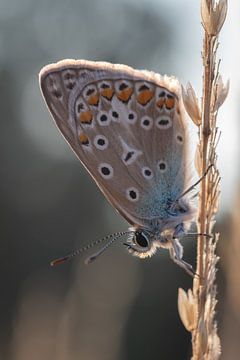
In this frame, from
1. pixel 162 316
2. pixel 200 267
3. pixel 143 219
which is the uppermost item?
pixel 162 316

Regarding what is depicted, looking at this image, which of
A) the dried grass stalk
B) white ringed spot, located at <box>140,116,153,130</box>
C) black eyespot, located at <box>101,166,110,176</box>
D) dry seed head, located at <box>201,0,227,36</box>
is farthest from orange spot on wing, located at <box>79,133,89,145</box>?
dry seed head, located at <box>201,0,227,36</box>

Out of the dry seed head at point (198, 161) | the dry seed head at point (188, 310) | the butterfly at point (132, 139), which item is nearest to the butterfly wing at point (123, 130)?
the butterfly at point (132, 139)

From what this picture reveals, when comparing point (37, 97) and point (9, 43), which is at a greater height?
point (9, 43)

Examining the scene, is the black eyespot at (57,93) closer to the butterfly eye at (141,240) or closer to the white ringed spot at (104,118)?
the white ringed spot at (104,118)

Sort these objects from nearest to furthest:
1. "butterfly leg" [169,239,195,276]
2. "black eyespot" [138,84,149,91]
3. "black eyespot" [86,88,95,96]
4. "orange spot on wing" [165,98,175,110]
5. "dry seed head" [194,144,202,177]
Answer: "dry seed head" [194,144,202,177]
"butterfly leg" [169,239,195,276]
"orange spot on wing" [165,98,175,110]
"black eyespot" [138,84,149,91]
"black eyespot" [86,88,95,96]

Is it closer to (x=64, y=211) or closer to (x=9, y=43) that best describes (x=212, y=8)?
(x=64, y=211)

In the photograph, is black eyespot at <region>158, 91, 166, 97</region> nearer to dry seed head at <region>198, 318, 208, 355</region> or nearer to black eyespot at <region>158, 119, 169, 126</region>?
black eyespot at <region>158, 119, 169, 126</region>

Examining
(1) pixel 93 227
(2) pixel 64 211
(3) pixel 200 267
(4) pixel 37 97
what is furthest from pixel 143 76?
(4) pixel 37 97

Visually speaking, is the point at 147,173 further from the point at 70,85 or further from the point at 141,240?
the point at 70,85
